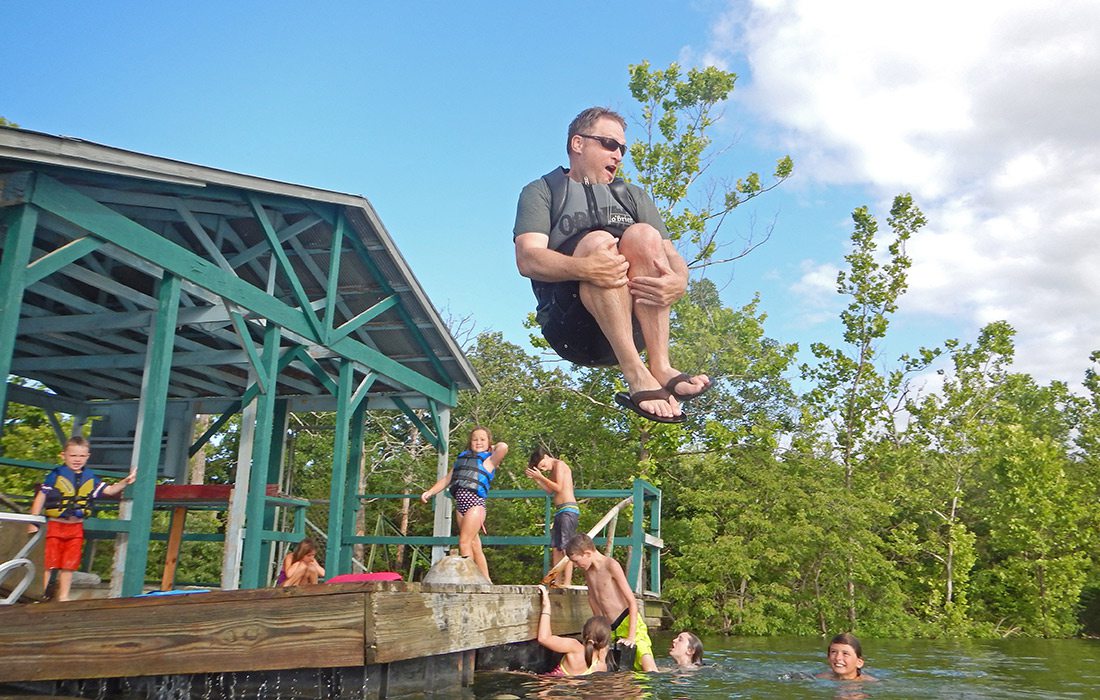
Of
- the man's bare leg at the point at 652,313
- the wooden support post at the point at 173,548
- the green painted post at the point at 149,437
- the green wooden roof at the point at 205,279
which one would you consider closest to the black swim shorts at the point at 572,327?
the man's bare leg at the point at 652,313

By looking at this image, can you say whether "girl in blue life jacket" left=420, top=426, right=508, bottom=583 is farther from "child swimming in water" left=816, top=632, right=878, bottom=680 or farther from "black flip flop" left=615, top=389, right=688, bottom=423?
"black flip flop" left=615, top=389, right=688, bottom=423

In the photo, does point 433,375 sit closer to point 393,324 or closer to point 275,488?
point 393,324

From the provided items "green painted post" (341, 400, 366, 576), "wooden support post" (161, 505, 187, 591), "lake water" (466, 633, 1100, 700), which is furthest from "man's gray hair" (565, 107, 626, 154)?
"green painted post" (341, 400, 366, 576)

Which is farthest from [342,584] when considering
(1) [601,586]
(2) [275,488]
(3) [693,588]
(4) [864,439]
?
(4) [864,439]

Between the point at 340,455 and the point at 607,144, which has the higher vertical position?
the point at 340,455

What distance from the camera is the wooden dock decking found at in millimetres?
4426

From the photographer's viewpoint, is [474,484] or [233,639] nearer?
[233,639]

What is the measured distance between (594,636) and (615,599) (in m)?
0.97

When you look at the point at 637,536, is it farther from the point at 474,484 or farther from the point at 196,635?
→ the point at 196,635

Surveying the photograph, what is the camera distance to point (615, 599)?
29.2 feet

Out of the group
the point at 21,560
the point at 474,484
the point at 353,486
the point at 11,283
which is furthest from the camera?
the point at 353,486

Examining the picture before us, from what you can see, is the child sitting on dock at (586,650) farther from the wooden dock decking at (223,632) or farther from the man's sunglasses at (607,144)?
the man's sunglasses at (607,144)

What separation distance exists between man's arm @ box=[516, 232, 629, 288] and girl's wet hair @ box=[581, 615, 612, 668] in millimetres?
7043

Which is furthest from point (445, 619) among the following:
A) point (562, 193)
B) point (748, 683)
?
point (748, 683)
